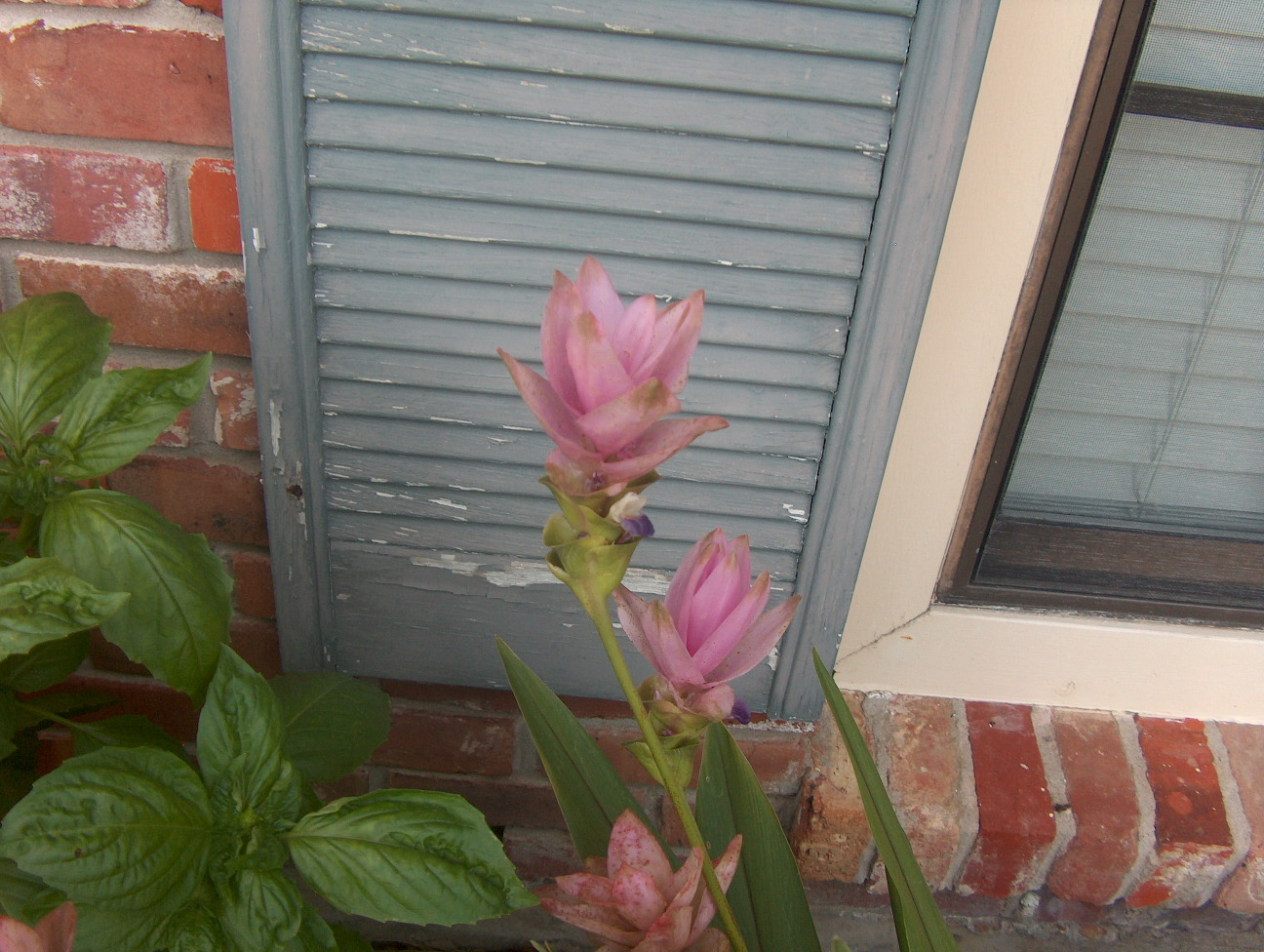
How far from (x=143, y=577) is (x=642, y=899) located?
0.39m

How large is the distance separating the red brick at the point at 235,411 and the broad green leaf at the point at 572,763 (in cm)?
39

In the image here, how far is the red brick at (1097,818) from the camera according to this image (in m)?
0.95

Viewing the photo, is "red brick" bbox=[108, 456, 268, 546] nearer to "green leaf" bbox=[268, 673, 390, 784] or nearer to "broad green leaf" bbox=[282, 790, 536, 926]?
"green leaf" bbox=[268, 673, 390, 784]

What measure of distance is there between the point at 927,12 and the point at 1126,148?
0.31 meters

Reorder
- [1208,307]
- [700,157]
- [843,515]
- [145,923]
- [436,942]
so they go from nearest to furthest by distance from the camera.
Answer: [145,923] → [700,157] → [843,515] → [1208,307] → [436,942]

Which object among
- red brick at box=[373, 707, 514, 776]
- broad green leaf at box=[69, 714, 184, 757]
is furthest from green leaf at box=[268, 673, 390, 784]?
red brick at box=[373, 707, 514, 776]

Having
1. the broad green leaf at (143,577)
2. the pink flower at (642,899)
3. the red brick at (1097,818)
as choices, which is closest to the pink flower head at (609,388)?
the pink flower at (642,899)

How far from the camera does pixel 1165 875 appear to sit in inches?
37.9

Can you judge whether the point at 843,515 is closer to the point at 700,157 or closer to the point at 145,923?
the point at 700,157

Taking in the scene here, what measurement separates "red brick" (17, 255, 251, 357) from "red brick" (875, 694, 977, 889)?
0.75 metres

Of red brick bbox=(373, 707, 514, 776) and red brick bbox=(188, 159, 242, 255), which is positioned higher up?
red brick bbox=(188, 159, 242, 255)

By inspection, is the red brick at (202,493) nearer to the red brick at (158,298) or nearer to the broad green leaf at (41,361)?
the red brick at (158,298)

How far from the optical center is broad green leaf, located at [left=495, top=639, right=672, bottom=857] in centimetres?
58

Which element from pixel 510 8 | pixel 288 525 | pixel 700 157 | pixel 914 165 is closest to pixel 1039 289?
pixel 914 165
